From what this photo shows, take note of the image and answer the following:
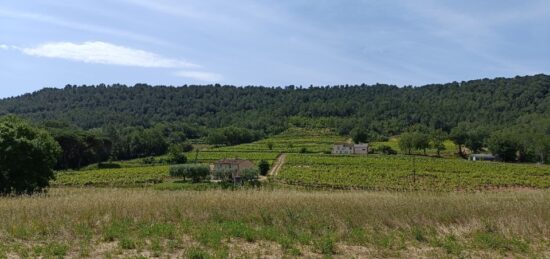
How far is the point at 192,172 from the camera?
62.5m

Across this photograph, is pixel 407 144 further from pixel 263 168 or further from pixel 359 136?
pixel 263 168

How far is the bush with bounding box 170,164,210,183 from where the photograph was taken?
6238 cm

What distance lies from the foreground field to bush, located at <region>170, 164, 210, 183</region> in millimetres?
51596

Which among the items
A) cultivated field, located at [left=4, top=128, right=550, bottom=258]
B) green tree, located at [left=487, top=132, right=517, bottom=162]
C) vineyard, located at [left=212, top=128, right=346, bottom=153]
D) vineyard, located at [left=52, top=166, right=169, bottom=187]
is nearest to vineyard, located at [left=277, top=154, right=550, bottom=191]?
vineyard, located at [left=52, top=166, right=169, bottom=187]

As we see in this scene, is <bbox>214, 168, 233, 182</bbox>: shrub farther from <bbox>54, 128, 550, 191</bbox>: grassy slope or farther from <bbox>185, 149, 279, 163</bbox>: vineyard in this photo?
<bbox>185, 149, 279, 163</bbox>: vineyard

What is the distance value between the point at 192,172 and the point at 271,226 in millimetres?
54252

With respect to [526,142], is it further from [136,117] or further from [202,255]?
[136,117]

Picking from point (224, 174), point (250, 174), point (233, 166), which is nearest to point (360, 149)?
point (233, 166)

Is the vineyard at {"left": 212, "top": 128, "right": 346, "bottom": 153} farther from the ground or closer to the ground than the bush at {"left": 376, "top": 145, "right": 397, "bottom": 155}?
farther from the ground

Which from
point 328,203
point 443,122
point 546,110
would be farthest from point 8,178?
point 546,110

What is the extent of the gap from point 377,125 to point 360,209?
530ft

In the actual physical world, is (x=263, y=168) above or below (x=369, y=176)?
above

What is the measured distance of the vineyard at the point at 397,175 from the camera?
5231cm

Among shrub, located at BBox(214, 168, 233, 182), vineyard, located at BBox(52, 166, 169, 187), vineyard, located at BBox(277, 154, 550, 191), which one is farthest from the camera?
shrub, located at BBox(214, 168, 233, 182)
